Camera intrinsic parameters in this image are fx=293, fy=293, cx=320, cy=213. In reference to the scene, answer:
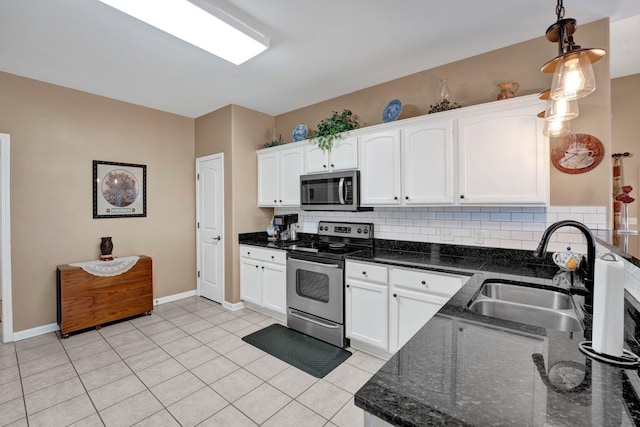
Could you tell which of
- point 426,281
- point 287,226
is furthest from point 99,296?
point 426,281

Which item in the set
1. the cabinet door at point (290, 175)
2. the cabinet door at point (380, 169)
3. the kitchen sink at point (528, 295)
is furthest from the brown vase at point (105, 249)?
the kitchen sink at point (528, 295)

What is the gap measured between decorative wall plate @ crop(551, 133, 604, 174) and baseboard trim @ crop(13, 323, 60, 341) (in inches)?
205

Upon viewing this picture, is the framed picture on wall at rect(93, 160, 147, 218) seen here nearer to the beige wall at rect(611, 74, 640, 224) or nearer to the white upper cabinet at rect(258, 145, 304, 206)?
the white upper cabinet at rect(258, 145, 304, 206)

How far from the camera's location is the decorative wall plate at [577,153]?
2.18 m

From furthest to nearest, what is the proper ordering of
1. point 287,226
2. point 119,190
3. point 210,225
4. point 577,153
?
point 210,225, point 287,226, point 119,190, point 577,153

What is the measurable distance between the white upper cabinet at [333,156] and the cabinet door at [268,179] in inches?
22.4

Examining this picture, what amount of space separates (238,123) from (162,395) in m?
3.13

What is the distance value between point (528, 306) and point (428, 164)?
1.41m

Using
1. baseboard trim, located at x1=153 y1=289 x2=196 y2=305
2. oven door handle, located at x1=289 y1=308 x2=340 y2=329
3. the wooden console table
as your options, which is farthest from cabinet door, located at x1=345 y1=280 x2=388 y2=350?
baseboard trim, located at x1=153 y1=289 x2=196 y2=305

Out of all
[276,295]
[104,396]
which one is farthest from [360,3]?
[104,396]

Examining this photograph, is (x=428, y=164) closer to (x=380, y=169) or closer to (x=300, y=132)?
(x=380, y=169)

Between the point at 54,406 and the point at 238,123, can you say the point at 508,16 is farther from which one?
the point at 54,406

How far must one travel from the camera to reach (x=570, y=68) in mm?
1268

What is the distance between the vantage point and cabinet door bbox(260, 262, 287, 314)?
3391 mm
